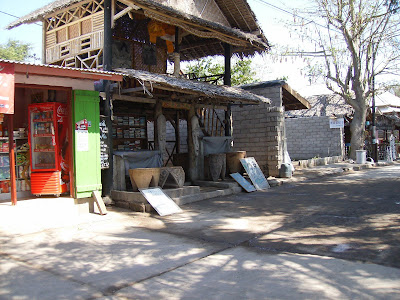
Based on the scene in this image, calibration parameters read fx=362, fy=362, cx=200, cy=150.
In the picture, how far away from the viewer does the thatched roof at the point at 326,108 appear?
23045 millimetres

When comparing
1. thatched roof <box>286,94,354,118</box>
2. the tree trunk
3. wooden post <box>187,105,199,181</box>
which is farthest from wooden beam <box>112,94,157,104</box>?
thatched roof <box>286,94,354,118</box>

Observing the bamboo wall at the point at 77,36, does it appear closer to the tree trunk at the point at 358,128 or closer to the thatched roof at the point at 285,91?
the thatched roof at the point at 285,91

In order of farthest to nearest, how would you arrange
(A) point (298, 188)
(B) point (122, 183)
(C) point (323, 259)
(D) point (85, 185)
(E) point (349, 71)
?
(E) point (349, 71)
(A) point (298, 188)
(B) point (122, 183)
(D) point (85, 185)
(C) point (323, 259)

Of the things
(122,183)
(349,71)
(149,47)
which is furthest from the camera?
(349,71)

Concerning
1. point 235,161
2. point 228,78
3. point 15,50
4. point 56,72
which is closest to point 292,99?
point 228,78

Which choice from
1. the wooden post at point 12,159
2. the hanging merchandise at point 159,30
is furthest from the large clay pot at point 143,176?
the hanging merchandise at point 159,30

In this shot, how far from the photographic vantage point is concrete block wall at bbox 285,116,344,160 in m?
21.7

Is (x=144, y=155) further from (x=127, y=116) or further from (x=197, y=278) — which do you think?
(x=197, y=278)

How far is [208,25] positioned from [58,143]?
5735 millimetres

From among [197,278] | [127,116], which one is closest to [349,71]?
[127,116]

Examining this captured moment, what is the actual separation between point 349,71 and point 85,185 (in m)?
17.8

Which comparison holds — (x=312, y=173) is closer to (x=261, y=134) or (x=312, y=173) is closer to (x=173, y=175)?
(x=261, y=134)

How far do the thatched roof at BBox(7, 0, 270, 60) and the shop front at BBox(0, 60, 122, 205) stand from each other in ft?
9.15

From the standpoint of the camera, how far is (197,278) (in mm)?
4199
